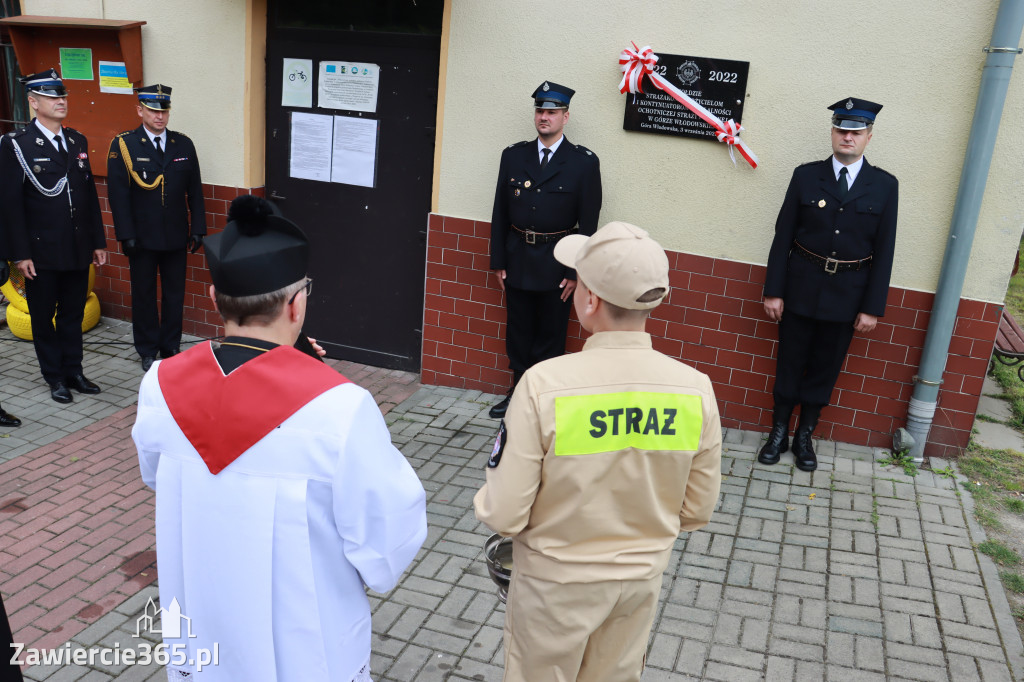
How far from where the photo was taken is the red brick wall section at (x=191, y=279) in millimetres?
6629

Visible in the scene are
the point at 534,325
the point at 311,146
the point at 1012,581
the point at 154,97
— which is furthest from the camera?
the point at 311,146

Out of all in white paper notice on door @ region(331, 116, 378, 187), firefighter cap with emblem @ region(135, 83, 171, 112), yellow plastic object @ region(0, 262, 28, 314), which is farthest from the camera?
yellow plastic object @ region(0, 262, 28, 314)

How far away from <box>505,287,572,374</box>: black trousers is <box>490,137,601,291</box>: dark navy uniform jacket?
0.45ft

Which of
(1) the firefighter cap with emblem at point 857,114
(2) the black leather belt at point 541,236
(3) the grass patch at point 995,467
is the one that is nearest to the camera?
(1) the firefighter cap with emblem at point 857,114

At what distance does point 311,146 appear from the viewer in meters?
6.35

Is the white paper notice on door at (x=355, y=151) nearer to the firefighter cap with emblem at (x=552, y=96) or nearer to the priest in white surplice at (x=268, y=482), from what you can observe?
the firefighter cap with emblem at (x=552, y=96)

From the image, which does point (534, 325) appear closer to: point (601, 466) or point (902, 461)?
point (902, 461)

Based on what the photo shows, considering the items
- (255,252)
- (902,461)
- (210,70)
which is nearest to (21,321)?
(210,70)

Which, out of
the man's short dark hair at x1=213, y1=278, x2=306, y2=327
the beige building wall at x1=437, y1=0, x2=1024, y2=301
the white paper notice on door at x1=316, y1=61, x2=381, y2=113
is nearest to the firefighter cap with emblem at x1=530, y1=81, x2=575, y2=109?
the beige building wall at x1=437, y1=0, x2=1024, y2=301

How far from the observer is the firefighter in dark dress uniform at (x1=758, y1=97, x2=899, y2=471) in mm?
4660

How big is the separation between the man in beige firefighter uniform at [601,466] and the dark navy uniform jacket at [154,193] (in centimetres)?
479

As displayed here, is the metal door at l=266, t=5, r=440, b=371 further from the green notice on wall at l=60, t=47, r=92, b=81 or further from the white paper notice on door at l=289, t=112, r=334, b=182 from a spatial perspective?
the green notice on wall at l=60, t=47, r=92, b=81

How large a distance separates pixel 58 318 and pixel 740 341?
187 inches

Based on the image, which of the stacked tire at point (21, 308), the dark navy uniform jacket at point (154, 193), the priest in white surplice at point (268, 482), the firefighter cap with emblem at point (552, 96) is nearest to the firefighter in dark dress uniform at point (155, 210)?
the dark navy uniform jacket at point (154, 193)
